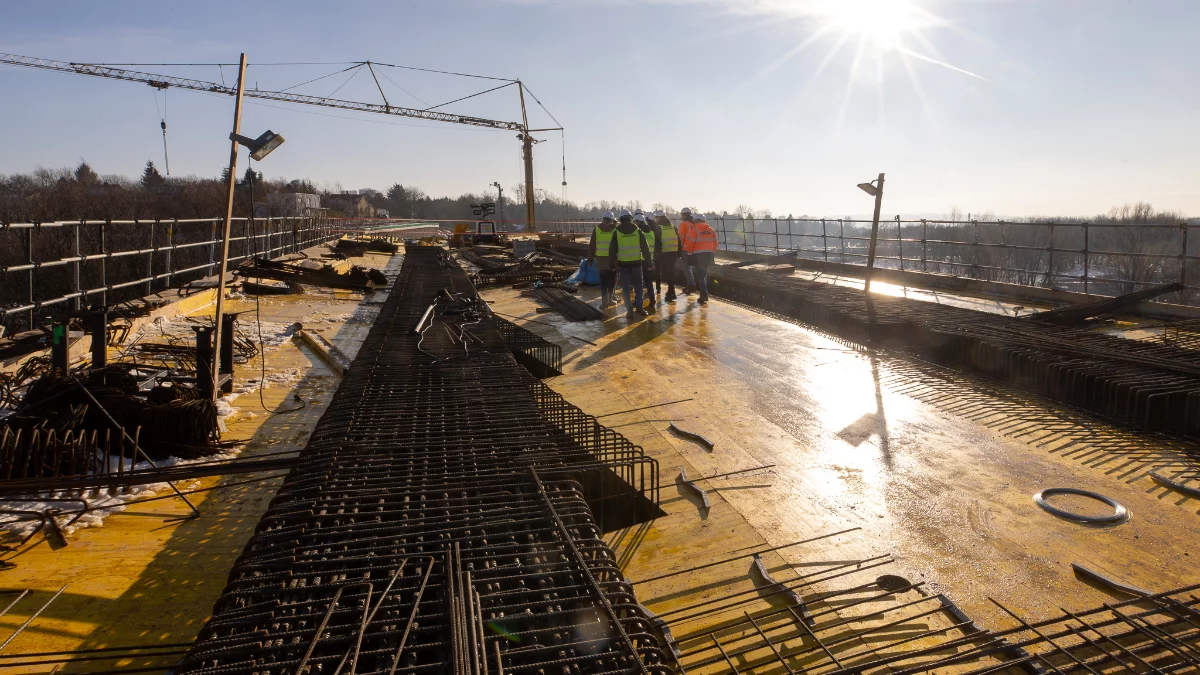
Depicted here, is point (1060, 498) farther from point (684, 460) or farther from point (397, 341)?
point (397, 341)

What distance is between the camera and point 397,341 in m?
7.62

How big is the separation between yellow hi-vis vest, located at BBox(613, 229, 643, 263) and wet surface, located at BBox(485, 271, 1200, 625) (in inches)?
128

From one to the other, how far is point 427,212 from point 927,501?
121 metres

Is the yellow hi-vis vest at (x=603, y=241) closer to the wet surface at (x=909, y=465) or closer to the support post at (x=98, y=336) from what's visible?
the wet surface at (x=909, y=465)

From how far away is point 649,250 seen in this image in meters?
11.9

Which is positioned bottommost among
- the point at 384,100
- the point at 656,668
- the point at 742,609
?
the point at 742,609

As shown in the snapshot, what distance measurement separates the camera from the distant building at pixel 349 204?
9602cm

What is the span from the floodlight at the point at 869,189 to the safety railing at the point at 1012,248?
85cm

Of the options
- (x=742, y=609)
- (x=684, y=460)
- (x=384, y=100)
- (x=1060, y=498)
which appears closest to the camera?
(x=742, y=609)

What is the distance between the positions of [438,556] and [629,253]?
900 cm

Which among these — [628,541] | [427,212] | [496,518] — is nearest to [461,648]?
[496,518]

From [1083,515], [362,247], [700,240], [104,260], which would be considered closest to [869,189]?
[700,240]

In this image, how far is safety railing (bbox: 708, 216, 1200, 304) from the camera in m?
12.6

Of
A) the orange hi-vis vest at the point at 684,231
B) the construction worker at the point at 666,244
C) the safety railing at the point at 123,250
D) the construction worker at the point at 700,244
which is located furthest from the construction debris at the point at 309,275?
the construction worker at the point at 700,244
